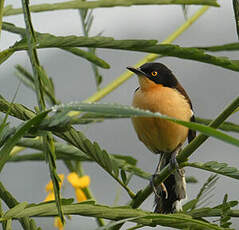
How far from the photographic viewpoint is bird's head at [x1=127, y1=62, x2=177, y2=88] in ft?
10.1

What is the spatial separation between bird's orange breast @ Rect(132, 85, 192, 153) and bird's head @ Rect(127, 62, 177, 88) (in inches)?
9.6

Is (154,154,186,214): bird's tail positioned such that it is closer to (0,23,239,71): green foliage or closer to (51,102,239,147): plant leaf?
(0,23,239,71): green foliage

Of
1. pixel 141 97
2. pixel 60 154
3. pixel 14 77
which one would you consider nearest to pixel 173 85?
pixel 141 97

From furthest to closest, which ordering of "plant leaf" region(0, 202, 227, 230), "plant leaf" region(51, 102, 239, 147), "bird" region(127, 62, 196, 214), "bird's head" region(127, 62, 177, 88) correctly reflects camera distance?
1. "bird's head" region(127, 62, 177, 88)
2. "bird" region(127, 62, 196, 214)
3. "plant leaf" region(0, 202, 227, 230)
4. "plant leaf" region(51, 102, 239, 147)

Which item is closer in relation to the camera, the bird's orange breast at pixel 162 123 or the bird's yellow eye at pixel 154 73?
the bird's orange breast at pixel 162 123

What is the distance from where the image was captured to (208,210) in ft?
4.12

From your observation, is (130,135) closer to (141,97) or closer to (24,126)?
(141,97)

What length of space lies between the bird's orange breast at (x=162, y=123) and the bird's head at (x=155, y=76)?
24 centimetres

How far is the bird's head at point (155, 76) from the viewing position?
121 inches

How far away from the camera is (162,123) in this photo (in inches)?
104

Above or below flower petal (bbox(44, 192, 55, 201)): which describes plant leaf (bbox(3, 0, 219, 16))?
above

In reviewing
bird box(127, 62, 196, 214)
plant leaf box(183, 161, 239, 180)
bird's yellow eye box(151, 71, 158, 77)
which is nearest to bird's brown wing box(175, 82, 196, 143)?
bird box(127, 62, 196, 214)

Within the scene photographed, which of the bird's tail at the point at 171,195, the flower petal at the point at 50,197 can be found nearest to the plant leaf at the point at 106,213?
the flower petal at the point at 50,197

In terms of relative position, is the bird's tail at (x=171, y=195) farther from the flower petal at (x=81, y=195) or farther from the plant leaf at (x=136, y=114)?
the plant leaf at (x=136, y=114)
